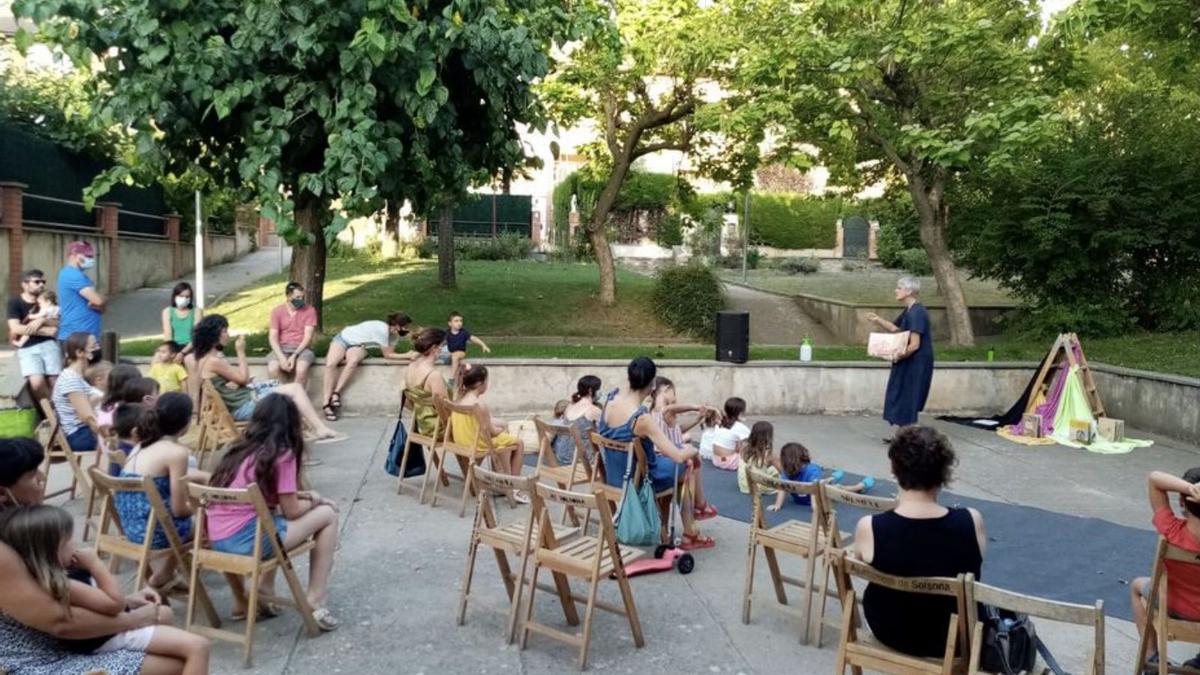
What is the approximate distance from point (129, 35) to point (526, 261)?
1704 centimetres

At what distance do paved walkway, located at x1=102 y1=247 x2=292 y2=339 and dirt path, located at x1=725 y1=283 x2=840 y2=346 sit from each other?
33.8 ft

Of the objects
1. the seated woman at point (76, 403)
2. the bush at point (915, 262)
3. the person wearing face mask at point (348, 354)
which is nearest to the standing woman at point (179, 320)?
the person wearing face mask at point (348, 354)

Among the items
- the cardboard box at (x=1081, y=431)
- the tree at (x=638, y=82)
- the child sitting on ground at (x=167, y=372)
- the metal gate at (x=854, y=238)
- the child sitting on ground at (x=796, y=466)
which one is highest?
the tree at (x=638, y=82)

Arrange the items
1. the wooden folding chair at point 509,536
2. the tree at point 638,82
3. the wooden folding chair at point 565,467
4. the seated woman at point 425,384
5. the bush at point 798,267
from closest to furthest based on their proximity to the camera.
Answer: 1. the wooden folding chair at point 509,536
2. the wooden folding chair at point 565,467
3. the seated woman at point 425,384
4. the tree at point 638,82
5. the bush at point 798,267

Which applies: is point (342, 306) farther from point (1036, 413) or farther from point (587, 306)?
point (1036, 413)

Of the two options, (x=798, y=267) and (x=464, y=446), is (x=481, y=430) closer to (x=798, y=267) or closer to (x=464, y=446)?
(x=464, y=446)

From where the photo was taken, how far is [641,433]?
535 cm

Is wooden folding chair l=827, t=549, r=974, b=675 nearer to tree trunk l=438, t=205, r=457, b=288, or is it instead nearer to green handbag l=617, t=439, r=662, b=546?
green handbag l=617, t=439, r=662, b=546

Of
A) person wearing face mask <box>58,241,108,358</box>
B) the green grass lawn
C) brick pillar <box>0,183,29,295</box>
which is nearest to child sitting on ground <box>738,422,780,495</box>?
person wearing face mask <box>58,241,108,358</box>

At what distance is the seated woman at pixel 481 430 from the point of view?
21.9 ft

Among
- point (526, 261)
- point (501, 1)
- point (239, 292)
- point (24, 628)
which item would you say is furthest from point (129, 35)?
point (526, 261)

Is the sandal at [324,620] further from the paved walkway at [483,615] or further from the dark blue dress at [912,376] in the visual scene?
the dark blue dress at [912,376]

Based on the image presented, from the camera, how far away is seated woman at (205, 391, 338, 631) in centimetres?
428

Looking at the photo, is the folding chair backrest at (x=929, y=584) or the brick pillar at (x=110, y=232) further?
the brick pillar at (x=110, y=232)
